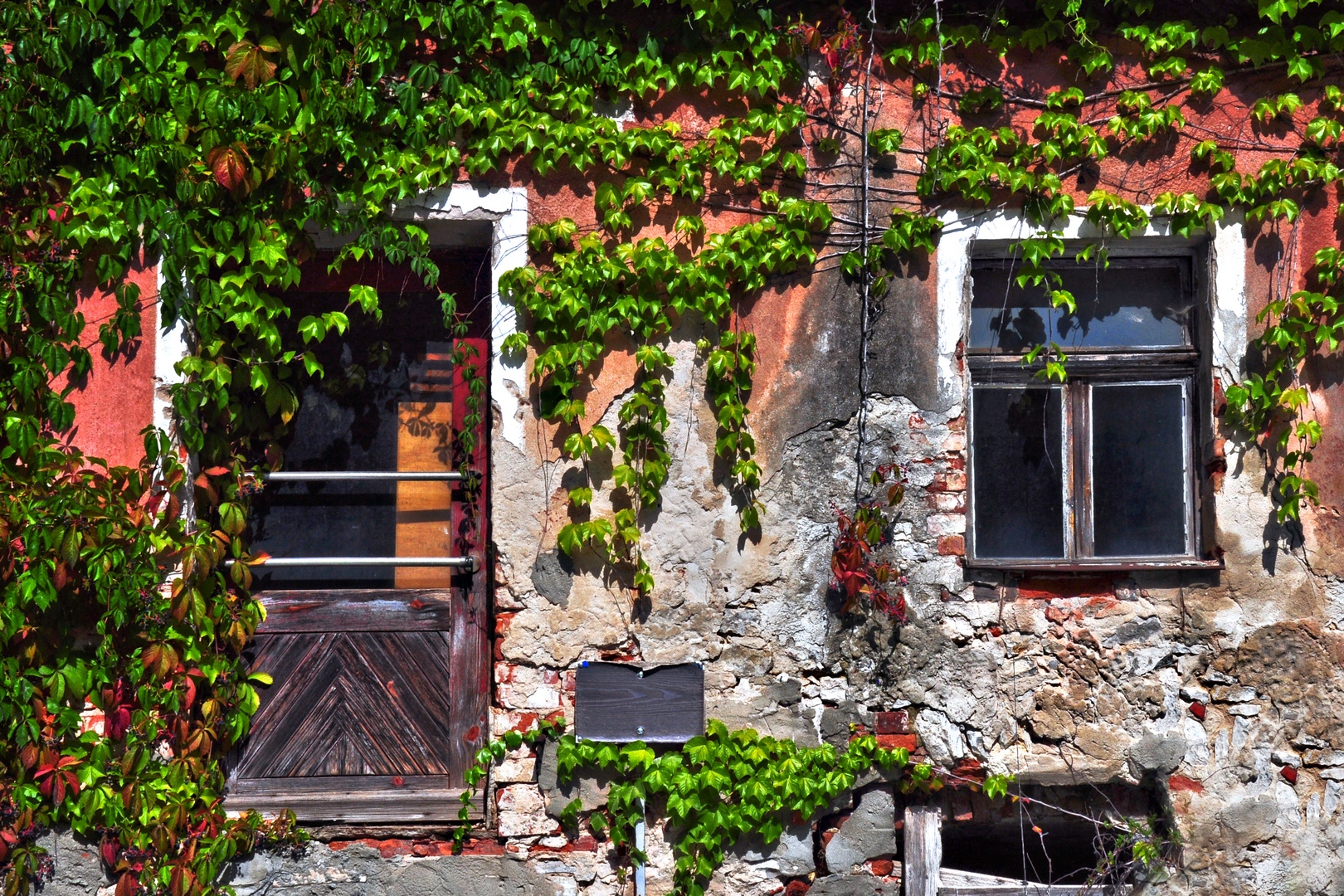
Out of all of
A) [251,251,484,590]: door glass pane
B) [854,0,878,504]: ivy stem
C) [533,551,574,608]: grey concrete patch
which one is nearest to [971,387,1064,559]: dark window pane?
[854,0,878,504]: ivy stem

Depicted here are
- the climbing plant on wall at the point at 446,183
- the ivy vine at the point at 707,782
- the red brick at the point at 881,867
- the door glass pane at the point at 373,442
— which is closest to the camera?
the climbing plant on wall at the point at 446,183

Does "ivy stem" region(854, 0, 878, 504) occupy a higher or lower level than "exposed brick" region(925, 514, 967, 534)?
higher

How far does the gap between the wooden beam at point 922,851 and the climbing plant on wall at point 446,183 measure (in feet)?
2.90

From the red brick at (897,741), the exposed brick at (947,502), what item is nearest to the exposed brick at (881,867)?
the red brick at (897,741)

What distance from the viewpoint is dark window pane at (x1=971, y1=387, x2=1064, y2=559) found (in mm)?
3975

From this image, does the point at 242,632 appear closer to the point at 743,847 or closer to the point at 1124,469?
the point at 743,847

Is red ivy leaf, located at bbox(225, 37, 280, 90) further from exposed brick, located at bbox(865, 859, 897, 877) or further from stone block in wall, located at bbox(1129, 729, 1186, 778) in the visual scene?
stone block in wall, located at bbox(1129, 729, 1186, 778)

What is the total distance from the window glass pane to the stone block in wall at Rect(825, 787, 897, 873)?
1.81m

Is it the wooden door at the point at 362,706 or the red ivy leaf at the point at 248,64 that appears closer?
the red ivy leaf at the point at 248,64

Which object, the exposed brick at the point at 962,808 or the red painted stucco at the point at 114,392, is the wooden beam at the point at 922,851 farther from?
the red painted stucco at the point at 114,392

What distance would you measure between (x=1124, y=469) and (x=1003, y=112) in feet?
4.86

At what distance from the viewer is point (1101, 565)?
378 cm

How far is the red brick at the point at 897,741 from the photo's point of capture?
12.4ft

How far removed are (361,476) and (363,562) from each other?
322 millimetres
